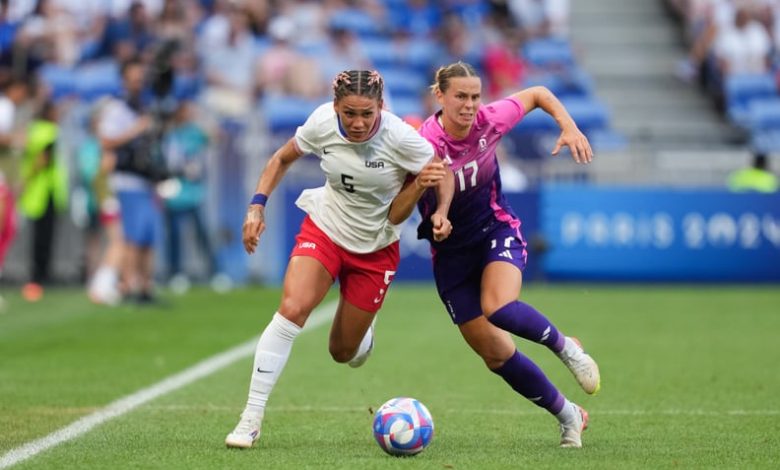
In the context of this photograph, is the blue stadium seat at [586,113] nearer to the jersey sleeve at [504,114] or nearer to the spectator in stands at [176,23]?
the spectator in stands at [176,23]

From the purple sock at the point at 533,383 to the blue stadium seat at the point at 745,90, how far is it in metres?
18.8

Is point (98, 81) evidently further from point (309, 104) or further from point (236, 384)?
point (236, 384)

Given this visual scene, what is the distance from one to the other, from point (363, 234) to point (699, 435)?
2.20 m

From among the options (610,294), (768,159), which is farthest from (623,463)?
(768,159)

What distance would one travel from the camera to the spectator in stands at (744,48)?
26.5 m

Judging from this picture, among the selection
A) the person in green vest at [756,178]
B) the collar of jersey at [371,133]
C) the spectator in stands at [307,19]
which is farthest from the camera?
the spectator in stands at [307,19]

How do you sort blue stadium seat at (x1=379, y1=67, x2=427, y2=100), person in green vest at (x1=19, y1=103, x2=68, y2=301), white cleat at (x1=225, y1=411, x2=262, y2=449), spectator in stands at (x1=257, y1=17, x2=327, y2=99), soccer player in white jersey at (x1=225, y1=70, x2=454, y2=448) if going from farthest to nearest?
blue stadium seat at (x1=379, y1=67, x2=427, y2=100)
spectator in stands at (x1=257, y1=17, x2=327, y2=99)
person in green vest at (x1=19, y1=103, x2=68, y2=301)
soccer player in white jersey at (x1=225, y1=70, x2=454, y2=448)
white cleat at (x1=225, y1=411, x2=262, y2=449)

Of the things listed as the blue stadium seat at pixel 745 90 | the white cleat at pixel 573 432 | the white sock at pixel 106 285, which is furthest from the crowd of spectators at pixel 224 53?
the white cleat at pixel 573 432

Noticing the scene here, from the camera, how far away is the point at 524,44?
26812mm

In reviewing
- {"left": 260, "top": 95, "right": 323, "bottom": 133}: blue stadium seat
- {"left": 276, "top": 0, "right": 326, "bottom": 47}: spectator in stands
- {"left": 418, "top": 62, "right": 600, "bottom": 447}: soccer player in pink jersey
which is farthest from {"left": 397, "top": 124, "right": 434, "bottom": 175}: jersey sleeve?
{"left": 276, "top": 0, "right": 326, "bottom": 47}: spectator in stands

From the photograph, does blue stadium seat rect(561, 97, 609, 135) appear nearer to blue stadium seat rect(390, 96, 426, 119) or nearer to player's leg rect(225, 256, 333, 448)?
blue stadium seat rect(390, 96, 426, 119)

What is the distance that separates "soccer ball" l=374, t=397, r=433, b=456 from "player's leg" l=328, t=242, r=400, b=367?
2.97ft

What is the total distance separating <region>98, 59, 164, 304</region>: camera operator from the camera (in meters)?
17.4

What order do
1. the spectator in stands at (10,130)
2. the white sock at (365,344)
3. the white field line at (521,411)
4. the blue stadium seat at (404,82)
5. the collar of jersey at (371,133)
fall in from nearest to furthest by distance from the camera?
the collar of jersey at (371,133) < the white sock at (365,344) < the white field line at (521,411) < the spectator in stands at (10,130) < the blue stadium seat at (404,82)
